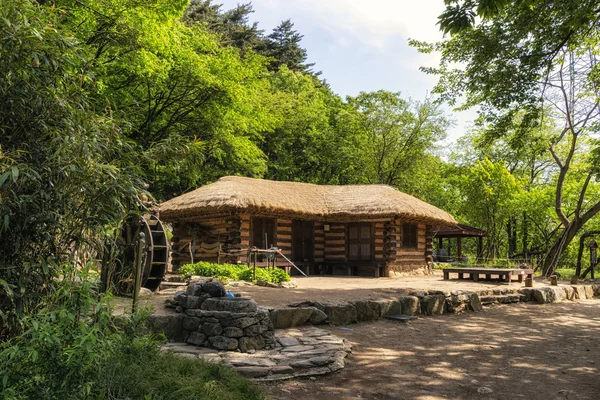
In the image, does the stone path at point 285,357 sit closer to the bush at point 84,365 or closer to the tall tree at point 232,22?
the bush at point 84,365

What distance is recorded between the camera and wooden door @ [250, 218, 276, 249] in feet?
55.7

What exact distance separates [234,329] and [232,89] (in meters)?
13.0

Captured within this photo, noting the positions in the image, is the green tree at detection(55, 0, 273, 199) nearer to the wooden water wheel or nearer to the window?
the wooden water wheel

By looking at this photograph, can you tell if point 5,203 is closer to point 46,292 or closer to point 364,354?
point 46,292

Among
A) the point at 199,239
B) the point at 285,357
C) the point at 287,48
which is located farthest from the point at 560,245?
the point at 287,48

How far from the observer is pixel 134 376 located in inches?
153

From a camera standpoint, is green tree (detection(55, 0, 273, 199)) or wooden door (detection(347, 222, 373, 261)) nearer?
green tree (detection(55, 0, 273, 199))

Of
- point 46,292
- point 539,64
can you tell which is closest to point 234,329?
point 46,292

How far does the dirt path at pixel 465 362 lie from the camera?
5.33 m

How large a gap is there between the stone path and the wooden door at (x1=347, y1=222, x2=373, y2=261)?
11655mm

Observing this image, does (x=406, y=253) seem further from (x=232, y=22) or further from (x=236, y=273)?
(x=232, y=22)

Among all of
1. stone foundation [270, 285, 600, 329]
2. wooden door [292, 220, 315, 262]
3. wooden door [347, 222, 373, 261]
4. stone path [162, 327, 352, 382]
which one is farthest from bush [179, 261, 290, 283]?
wooden door [347, 222, 373, 261]

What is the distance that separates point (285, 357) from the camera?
610 centimetres

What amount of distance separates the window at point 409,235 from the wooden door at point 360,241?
1.57 metres
